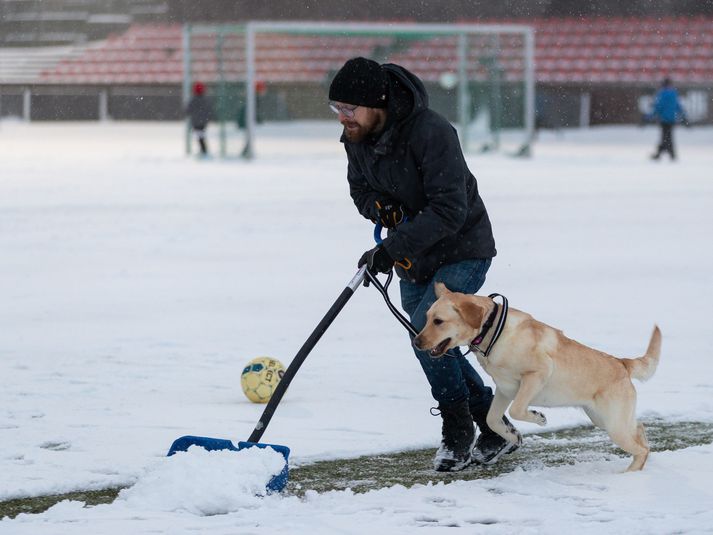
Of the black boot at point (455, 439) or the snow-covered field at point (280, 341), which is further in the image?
the black boot at point (455, 439)

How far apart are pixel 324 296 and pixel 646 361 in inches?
168

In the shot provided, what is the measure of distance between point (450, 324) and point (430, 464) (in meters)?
0.70

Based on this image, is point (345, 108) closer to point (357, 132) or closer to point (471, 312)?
point (357, 132)

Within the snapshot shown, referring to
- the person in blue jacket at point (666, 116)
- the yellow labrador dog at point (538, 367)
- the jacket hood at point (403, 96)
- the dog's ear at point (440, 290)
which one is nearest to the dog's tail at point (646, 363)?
the yellow labrador dog at point (538, 367)

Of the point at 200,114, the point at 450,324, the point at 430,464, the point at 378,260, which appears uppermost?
the point at 378,260

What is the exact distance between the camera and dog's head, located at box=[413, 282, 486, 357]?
13.2 ft

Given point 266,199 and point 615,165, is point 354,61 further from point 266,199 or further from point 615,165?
point 615,165

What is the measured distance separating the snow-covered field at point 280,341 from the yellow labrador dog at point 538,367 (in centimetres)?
22

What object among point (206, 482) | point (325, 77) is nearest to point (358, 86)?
point (206, 482)

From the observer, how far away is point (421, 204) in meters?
4.26

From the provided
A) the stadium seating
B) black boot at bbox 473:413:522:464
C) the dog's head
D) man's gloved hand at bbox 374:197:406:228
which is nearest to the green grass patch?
black boot at bbox 473:413:522:464

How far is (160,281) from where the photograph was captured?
360 inches

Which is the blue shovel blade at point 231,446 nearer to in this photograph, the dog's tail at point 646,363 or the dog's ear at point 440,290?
the dog's ear at point 440,290

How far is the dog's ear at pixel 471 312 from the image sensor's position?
401 centimetres
